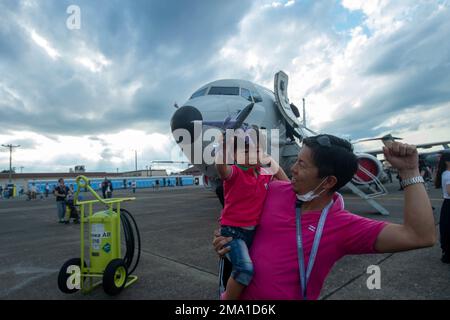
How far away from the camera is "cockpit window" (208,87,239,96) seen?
9148 mm

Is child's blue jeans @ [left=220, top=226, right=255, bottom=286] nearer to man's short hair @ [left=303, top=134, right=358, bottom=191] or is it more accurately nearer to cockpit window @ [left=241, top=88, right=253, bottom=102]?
man's short hair @ [left=303, top=134, right=358, bottom=191]

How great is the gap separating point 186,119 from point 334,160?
209 inches

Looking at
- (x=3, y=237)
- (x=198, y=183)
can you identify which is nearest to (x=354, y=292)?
(x=3, y=237)

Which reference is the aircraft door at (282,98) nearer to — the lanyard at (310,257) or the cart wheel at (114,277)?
the cart wheel at (114,277)

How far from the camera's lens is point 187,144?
6418mm

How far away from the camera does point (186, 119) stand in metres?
6.45

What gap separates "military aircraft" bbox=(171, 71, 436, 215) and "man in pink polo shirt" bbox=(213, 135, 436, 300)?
4.55 metres

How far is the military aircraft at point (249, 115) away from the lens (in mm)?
6578

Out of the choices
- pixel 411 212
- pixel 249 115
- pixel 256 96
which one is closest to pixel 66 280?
pixel 411 212

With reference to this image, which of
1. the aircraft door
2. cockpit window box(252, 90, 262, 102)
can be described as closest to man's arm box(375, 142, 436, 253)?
cockpit window box(252, 90, 262, 102)

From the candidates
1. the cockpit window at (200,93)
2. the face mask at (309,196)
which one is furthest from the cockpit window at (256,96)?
the face mask at (309,196)

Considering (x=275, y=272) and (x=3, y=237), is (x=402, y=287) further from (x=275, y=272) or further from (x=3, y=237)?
(x=3, y=237)

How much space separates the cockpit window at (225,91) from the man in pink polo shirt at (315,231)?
7.88 meters
